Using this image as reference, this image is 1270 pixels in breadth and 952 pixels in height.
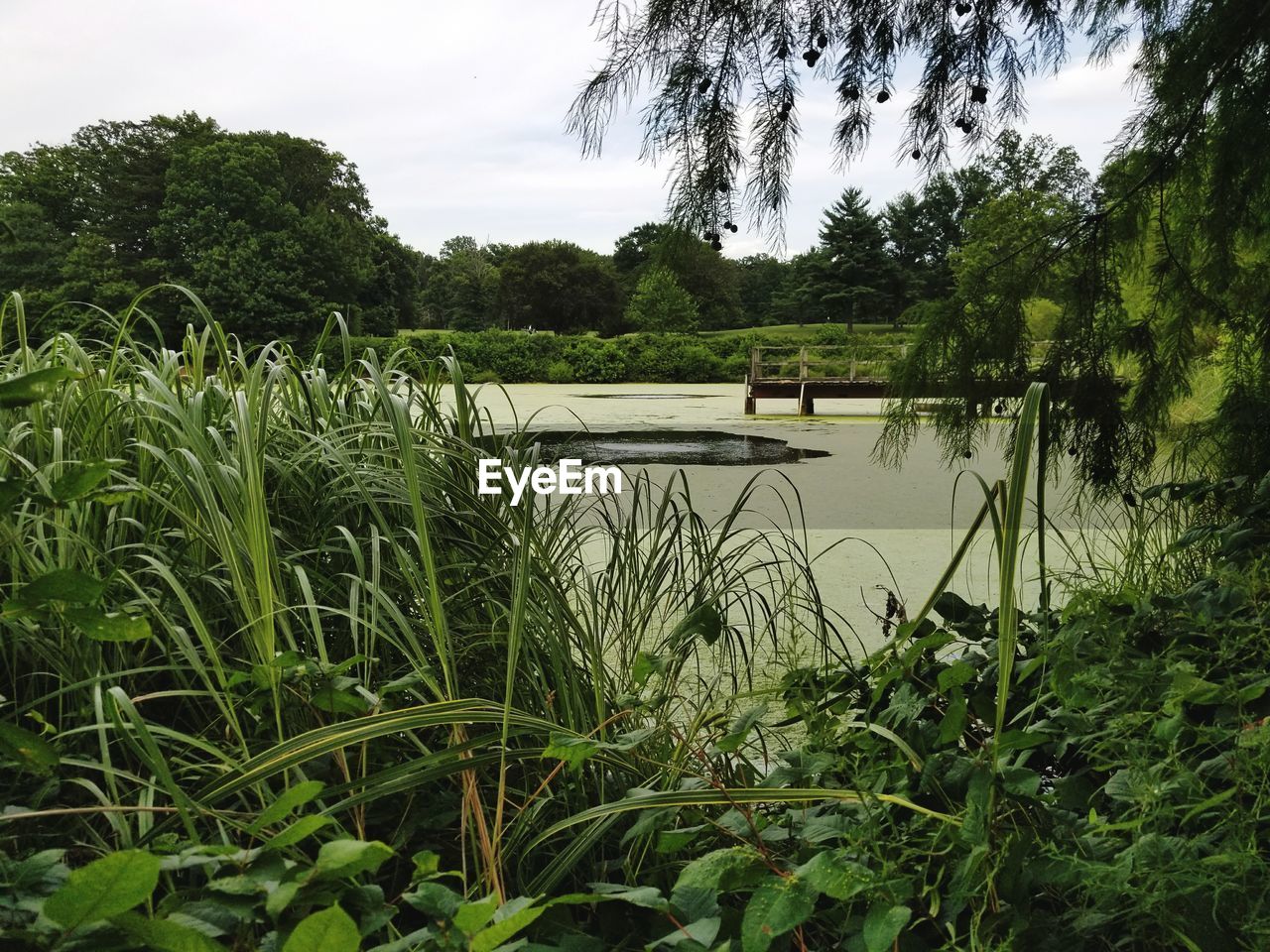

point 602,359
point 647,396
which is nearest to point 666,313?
point 602,359

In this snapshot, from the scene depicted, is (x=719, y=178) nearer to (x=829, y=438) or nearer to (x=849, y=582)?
(x=849, y=582)

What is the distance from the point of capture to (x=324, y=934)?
1.44 feet

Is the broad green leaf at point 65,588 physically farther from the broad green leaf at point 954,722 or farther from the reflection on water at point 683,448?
the reflection on water at point 683,448

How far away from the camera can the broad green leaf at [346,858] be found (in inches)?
20.2

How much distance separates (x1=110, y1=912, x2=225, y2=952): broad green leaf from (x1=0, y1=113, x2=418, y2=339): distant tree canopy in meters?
26.8

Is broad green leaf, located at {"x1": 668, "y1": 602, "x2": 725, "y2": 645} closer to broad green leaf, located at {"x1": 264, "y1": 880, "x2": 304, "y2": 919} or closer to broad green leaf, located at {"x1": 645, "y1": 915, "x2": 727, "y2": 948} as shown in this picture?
broad green leaf, located at {"x1": 645, "y1": 915, "x2": 727, "y2": 948}

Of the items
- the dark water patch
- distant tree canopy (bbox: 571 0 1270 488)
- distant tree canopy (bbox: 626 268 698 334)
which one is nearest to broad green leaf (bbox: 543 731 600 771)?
distant tree canopy (bbox: 571 0 1270 488)

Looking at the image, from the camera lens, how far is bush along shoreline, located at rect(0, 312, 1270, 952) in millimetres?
574

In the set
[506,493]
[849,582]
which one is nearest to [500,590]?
[506,493]

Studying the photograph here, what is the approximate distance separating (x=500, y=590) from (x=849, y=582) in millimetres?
2053

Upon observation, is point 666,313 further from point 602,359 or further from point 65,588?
point 65,588

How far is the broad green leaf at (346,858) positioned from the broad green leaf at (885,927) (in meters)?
0.31

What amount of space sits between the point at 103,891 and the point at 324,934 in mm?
113

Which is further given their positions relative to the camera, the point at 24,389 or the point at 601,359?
the point at 601,359
